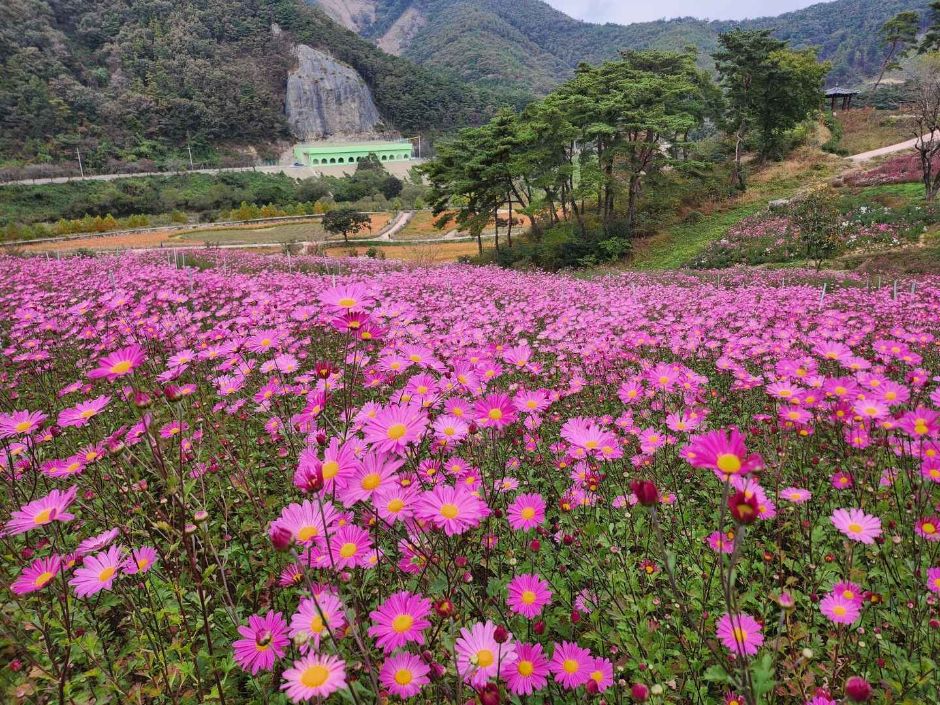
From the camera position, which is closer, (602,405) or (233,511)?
(233,511)

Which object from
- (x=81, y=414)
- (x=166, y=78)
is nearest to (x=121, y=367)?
(x=81, y=414)

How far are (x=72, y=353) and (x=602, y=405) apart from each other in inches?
210

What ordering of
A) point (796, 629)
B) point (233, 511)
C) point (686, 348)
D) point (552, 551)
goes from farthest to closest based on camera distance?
point (686, 348)
point (233, 511)
point (552, 551)
point (796, 629)

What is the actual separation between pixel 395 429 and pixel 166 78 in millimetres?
122427

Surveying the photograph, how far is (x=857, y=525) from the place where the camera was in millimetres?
1626

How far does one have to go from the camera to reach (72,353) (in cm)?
503

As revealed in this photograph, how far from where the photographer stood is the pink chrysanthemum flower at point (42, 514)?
4.44ft

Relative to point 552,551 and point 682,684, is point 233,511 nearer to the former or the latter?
point 552,551

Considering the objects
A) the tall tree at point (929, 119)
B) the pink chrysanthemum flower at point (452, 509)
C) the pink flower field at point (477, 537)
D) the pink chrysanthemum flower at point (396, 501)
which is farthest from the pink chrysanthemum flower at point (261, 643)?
the tall tree at point (929, 119)

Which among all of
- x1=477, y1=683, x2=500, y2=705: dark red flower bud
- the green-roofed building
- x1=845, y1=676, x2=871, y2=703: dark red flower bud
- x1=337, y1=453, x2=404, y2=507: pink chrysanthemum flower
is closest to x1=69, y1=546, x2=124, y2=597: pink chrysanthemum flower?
x1=337, y1=453, x2=404, y2=507: pink chrysanthemum flower

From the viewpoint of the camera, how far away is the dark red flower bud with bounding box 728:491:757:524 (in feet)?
2.61

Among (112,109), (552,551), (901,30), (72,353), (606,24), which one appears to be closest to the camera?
(552,551)

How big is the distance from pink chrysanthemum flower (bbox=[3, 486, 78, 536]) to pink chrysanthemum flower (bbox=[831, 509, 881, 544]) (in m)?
2.34

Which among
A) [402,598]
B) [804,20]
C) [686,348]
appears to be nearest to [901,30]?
[686,348]
